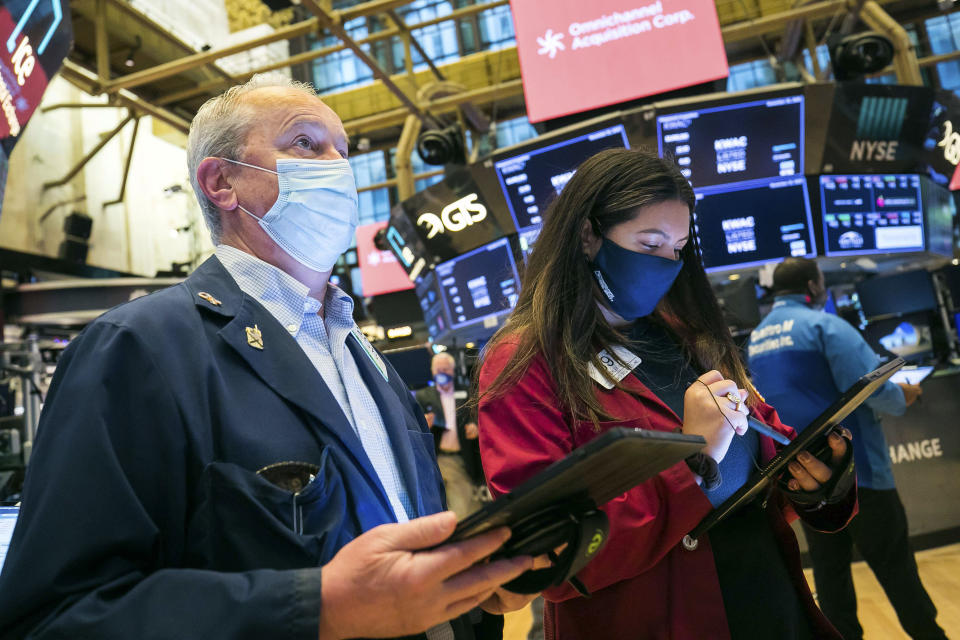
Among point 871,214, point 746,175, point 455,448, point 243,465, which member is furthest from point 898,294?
point 243,465

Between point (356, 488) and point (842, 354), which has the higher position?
point (356, 488)

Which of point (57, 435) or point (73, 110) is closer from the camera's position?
point (57, 435)

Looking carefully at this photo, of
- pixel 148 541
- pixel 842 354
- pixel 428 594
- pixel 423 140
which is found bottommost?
pixel 842 354

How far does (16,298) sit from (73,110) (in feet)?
14.4

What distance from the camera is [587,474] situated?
894 millimetres

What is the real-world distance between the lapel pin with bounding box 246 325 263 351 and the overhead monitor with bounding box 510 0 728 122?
4454mm

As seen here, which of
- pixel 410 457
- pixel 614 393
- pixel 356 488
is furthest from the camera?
pixel 614 393

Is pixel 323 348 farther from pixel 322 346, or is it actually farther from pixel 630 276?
pixel 630 276

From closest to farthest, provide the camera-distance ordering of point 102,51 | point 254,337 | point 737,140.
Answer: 1. point 254,337
2. point 737,140
3. point 102,51

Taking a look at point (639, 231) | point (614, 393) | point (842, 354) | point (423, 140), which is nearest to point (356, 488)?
point (614, 393)

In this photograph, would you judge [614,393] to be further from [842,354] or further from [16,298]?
[16,298]

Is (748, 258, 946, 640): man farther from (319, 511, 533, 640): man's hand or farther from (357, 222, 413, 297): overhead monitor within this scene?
(357, 222, 413, 297): overhead monitor

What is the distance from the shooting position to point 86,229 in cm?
1317

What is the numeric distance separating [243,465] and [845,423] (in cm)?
353
